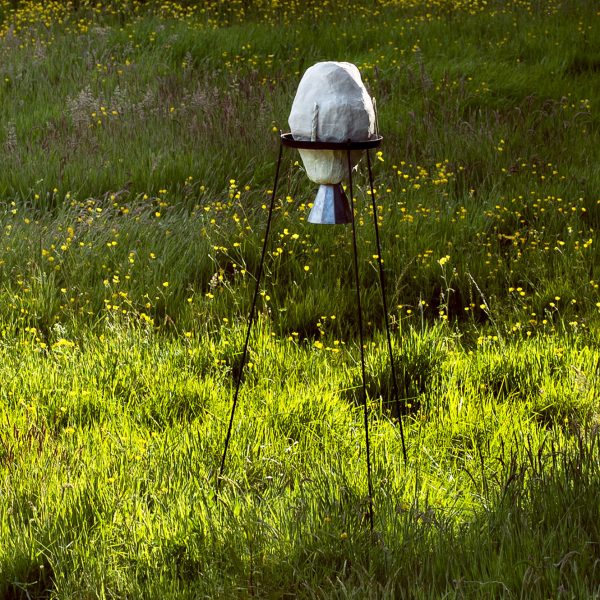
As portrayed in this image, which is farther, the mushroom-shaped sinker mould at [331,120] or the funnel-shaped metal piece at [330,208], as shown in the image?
the funnel-shaped metal piece at [330,208]

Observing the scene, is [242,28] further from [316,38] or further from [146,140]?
[146,140]

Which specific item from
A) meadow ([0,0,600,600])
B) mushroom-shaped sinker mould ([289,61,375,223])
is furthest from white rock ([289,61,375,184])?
meadow ([0,0,600,600])

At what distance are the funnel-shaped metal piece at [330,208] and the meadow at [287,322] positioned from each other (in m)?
0.88

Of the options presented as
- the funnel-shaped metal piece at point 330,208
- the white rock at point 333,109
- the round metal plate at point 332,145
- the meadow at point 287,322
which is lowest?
the meadow at point 287,322

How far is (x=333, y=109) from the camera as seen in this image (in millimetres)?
2707

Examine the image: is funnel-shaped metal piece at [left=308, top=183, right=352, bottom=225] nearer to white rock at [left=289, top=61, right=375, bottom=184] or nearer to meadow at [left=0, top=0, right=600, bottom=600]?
white rock at [left=289, top=61, right=375, bottom=184]

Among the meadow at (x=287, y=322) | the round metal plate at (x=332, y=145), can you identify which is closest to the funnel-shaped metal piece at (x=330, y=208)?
the round metal plate at (x=332, y=145)

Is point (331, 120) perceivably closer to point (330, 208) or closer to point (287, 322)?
point (330, 208)

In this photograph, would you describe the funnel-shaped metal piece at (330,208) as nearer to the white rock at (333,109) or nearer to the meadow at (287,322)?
the white rock at (333,109)

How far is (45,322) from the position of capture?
4.75 metres

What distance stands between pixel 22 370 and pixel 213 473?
1.26 metres

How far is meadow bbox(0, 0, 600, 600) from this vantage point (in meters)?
2.73

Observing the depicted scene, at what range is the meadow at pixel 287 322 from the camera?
8.95 feet

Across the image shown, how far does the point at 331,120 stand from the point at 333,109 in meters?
0.03
